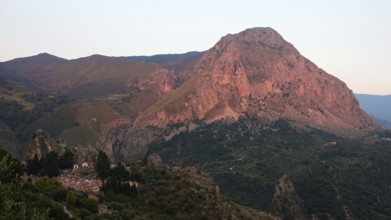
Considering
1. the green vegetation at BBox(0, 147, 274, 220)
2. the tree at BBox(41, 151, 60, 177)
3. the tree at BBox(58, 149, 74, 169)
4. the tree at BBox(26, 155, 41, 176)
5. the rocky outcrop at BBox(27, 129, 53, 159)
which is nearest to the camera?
the green vegetation at BBox(0, 147, 274, 220)

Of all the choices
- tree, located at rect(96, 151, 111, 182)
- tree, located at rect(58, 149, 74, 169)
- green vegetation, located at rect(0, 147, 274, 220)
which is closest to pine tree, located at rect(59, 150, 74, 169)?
tree, located at rect(58, 149, 74, 169)

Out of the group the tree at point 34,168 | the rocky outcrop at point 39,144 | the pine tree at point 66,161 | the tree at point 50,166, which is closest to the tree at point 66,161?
the pine tree at point 66,161

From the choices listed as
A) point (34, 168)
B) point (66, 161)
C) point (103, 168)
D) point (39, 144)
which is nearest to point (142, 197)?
point (103, 168)

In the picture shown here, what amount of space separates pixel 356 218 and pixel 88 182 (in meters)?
105

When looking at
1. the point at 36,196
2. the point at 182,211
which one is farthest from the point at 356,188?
the point at 36,196

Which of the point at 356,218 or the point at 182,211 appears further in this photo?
the point at 356,218

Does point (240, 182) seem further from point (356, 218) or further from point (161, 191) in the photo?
point (161, 191)

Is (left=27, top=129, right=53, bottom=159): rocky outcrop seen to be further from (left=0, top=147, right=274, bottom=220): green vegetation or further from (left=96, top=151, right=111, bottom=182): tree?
(left=96, top=151, right=111, bottom=182): tree

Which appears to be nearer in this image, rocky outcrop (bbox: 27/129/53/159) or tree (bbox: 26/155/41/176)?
tree (bbox: 26/155/41/176)

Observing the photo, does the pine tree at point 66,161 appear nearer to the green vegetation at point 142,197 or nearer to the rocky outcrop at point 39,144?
the green vegetation at point 142,197

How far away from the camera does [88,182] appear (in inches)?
2813

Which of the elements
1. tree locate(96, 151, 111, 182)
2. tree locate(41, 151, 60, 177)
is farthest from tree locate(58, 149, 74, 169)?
tree locate(96, 151, 111, 182)

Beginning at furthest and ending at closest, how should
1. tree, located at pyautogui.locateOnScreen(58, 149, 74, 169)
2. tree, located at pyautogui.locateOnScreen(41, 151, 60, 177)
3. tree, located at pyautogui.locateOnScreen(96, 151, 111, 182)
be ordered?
tree, located at pyautogui.locateOnScreen(58, 149, 74, 169) < tree, located at pyautogui.locateOnScreen(96, 151, 111, 182) < tree, located at pyautogui.locateOnScreen(41, 151, 60, 177)

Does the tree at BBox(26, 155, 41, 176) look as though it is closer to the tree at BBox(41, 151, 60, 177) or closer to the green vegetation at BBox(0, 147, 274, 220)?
the tree at BBox(41, 151, 60, 177)
